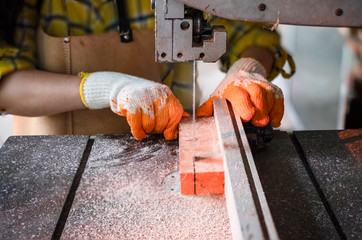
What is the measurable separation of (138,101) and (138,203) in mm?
394

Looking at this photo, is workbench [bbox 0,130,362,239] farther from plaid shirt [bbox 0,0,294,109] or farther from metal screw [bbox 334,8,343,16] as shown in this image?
metal screw [bbox 334,8,343,16]

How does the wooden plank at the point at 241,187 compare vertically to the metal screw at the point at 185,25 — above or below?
below

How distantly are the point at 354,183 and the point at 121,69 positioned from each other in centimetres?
106

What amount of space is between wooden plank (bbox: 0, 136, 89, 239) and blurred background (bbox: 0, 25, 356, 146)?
1966 millimetres

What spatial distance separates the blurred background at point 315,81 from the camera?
356cm

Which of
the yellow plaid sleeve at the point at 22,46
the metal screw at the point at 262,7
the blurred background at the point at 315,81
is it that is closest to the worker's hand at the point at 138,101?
the yellow plaid sleeve at the point at 22,46

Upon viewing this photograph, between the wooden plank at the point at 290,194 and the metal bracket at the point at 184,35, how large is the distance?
0.42 metres

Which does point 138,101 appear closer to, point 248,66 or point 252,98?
point 252,98

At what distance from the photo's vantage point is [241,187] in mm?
1151

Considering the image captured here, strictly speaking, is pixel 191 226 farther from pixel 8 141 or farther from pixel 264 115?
pixel 8 141

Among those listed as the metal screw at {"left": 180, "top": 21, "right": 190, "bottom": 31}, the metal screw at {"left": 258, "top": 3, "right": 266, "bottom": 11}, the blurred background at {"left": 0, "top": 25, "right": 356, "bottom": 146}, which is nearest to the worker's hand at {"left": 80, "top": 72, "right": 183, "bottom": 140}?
the metal screw at {"left": 180, "top": 21, "right": 190, "bottom": 31}

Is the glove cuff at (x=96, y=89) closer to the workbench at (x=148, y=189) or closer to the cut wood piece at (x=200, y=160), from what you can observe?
the workbench at (x=148, y=189)

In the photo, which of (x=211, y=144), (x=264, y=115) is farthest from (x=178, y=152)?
(x=264, y=115)

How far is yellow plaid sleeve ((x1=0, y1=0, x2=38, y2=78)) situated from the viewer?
1775 mm
